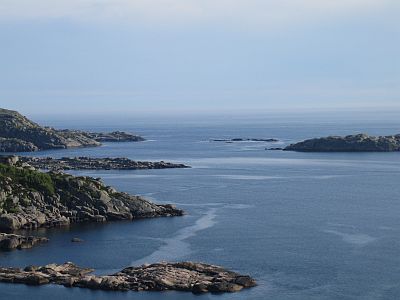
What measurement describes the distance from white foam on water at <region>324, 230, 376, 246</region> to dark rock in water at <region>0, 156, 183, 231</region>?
24.2m

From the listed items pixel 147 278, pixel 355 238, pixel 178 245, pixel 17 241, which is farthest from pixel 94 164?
pixel 147 278

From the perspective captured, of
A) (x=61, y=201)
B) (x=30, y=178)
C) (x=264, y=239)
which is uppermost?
(x=30, y=178)

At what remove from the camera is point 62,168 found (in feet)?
562

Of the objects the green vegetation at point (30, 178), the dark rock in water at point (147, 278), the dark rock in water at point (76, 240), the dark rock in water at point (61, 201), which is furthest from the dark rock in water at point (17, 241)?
the green vegetation at point (30, 178)

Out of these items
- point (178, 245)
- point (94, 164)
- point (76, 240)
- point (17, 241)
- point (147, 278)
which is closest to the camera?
point (147, 278)

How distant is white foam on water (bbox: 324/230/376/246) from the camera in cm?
8656

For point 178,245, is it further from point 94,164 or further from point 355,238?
point 94,164

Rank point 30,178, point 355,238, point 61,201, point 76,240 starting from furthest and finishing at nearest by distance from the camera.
Result: 1. point 30,178
2. point 61,201
3. point 76,240
4. point 355,238

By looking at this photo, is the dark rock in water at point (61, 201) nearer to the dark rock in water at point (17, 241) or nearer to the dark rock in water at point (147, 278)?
the dark rock in water at point (17, 241)

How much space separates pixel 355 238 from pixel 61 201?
38.3 meters

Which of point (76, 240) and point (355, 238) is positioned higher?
point (355, 238)

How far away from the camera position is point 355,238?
8881 cm

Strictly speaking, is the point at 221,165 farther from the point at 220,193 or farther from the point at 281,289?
the point at 281,289

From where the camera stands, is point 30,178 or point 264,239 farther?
point 30,178
